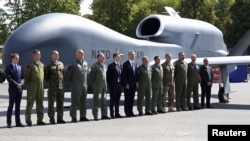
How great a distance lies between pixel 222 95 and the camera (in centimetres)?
1647

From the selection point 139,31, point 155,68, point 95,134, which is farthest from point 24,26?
point 139,31

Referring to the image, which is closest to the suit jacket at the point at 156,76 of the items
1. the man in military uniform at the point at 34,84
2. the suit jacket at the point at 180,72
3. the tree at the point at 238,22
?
→ the suit jacket at the point at 180,72

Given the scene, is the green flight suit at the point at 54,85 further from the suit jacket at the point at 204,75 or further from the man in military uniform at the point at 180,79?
the suit jacket at the point at 204,75

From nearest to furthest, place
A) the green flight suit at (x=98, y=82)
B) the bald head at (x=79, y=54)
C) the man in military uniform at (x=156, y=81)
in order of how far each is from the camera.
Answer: the bald head at (x=79, y=54) < the green flight suit at (x=98, y=82) < the man in military uniform at (x=156, y=81)

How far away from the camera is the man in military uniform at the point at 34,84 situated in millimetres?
10109

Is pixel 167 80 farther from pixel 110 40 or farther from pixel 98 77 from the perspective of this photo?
pixel 98 77

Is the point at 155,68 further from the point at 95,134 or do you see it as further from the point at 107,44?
the point at 95,134

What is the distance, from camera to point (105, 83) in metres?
11.2

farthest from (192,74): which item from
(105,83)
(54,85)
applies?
(54,85)

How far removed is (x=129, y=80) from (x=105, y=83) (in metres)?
0.75

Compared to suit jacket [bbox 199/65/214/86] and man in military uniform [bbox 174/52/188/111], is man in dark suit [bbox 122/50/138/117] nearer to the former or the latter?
man in military uniform [bbox 174/52/188/111]

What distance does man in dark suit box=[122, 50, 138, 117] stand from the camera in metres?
11.7

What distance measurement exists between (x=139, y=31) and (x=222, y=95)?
3.81 meters

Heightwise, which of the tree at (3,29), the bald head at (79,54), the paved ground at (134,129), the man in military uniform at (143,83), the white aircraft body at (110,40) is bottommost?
the paved ground at (134,129)
